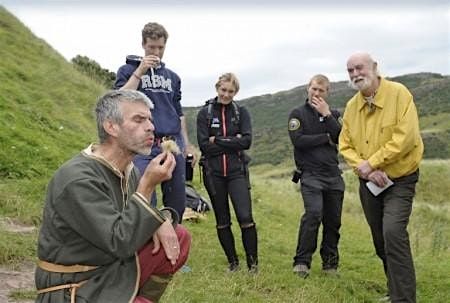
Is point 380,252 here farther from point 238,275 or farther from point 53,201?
point 53,201

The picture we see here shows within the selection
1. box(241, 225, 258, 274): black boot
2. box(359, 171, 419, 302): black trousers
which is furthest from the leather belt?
box(241, 225, 258, 274): black boot

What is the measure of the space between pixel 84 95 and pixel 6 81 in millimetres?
3381

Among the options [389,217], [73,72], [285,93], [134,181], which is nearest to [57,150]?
[389,217]

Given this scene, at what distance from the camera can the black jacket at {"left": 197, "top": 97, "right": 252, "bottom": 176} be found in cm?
632

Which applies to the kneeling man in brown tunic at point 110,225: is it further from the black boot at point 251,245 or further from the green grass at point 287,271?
the black boot at point 251,245

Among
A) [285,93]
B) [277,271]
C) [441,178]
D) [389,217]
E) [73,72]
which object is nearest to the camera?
[389,217]

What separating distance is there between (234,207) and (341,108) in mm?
53150

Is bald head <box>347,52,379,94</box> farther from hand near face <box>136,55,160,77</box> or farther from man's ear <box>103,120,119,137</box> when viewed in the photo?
man's ear <box>103,120,119,137</box>

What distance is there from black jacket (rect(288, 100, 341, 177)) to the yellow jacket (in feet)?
2.84

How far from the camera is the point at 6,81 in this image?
15.1 metres

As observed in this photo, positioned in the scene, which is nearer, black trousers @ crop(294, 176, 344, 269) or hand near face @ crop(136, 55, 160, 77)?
hand near face @ crop(136, 55, 160, 77)

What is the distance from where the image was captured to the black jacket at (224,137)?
632 centimetres

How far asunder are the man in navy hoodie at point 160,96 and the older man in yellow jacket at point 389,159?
5.46 ft

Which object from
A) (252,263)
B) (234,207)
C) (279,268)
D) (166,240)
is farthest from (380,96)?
(166,240)
